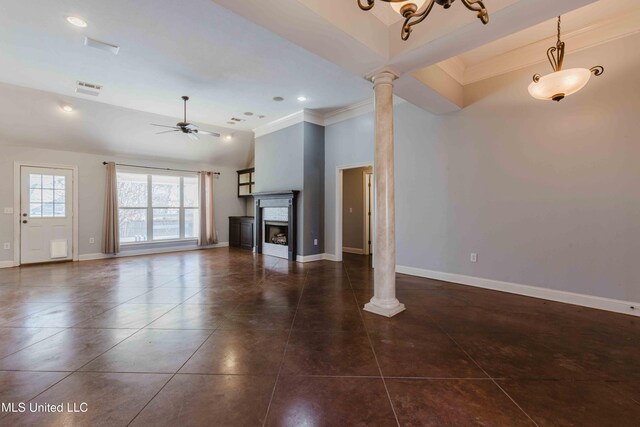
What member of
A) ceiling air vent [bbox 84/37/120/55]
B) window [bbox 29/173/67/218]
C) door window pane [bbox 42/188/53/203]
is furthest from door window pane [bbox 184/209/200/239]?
ceiling air vent [bbox 84/37/120/55]

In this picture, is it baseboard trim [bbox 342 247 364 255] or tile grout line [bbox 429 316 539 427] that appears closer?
tile grout line [bbox 429 316 539 427]

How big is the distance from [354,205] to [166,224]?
544 cm

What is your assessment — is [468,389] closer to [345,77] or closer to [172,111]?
[345,77]

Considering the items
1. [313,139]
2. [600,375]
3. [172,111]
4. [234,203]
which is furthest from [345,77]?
[234,203]

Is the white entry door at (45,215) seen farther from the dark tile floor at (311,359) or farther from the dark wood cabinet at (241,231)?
the dark wood cabinet at (241,231)

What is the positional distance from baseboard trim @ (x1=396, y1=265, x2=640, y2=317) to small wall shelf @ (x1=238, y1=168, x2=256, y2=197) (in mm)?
5689

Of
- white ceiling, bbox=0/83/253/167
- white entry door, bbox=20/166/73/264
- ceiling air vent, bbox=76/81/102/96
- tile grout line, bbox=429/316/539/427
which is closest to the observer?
tile grout line, bbox=429/316/539/427

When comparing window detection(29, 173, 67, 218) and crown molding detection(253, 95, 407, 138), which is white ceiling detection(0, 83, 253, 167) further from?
crown molding detection(253, 95, 407, 138)

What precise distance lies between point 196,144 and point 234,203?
2.32m

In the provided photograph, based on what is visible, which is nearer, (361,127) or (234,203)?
(361,127)

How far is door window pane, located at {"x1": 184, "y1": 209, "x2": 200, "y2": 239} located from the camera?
8094mm

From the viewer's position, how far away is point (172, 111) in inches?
230

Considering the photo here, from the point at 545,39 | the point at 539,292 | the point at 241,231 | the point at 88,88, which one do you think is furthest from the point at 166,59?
the point at 539,292

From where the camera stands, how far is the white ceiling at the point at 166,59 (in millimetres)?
2844
